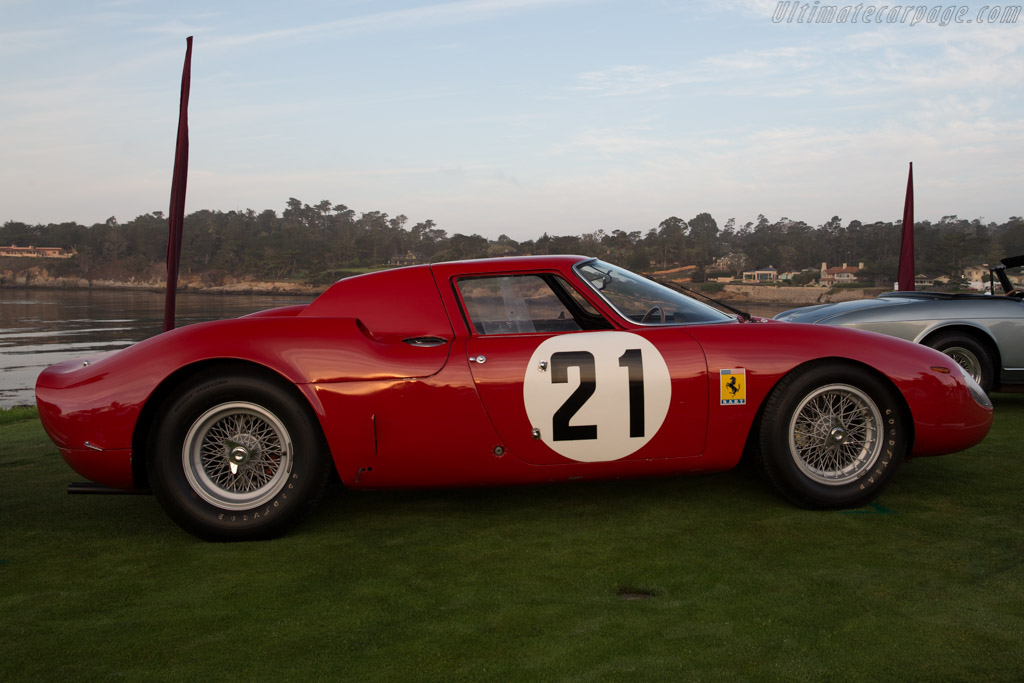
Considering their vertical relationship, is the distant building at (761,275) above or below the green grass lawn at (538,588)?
above

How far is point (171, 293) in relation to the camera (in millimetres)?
8203

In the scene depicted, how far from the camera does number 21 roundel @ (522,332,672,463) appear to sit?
12.0 ft

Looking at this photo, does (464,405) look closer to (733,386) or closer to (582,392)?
(582,392)

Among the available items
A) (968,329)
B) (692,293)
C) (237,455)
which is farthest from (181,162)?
(968,329)

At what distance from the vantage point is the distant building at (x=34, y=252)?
577ft

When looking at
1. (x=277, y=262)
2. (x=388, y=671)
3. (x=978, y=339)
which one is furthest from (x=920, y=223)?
(x=388, y=671)

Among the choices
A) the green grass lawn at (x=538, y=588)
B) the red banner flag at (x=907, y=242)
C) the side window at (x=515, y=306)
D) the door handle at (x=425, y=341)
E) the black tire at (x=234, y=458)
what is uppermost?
the red banner flag at (x=907, y=242)

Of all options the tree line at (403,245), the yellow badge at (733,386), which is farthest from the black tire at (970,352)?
the tree line at (403,245)

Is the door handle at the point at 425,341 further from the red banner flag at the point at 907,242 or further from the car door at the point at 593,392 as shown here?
the red banner flag at the point at 907,242

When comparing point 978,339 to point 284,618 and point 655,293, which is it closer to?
point 655,293

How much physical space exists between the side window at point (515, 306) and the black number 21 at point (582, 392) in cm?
32

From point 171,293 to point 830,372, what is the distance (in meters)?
6.94

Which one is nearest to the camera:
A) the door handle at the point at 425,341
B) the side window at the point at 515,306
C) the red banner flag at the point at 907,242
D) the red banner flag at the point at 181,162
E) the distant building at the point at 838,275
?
the door handle at the point at 425,341

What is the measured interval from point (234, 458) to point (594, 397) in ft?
5.83
